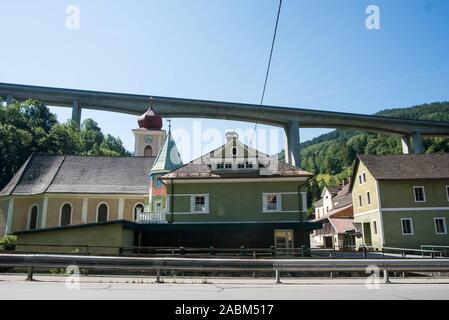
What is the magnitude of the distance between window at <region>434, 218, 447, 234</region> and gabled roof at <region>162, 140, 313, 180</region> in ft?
55.9

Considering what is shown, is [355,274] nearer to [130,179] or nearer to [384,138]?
[130,179]

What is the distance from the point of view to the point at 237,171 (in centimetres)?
2620

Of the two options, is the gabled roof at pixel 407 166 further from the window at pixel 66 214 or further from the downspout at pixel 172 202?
the window at pixel 66 214

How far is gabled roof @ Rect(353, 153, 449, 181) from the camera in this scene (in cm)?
3572

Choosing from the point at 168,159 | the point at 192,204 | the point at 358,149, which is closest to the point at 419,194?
the point at 192,204

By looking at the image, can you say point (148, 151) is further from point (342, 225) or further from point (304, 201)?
point (304, 201)

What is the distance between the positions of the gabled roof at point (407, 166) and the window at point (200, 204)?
18.7 metres

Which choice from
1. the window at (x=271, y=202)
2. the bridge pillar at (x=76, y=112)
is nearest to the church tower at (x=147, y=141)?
the window at (x=271, y=202)

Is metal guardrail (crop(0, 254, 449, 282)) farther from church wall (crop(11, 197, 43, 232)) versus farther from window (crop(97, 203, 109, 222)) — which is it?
church wall (crop(11, 197, 43, 232))

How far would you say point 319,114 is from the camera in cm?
9094

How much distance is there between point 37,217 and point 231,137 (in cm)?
2069

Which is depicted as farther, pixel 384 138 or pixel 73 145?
pixel 384 138

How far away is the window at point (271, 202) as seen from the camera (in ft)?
84.2
